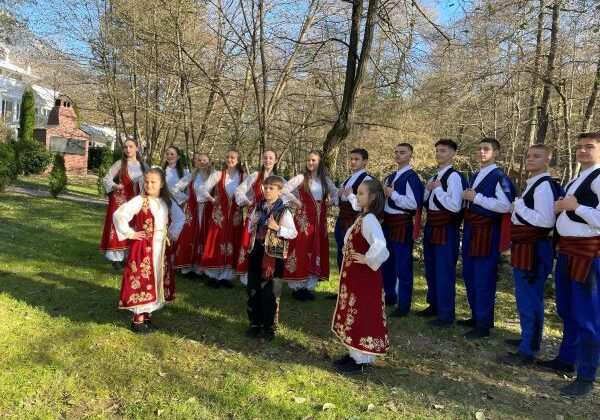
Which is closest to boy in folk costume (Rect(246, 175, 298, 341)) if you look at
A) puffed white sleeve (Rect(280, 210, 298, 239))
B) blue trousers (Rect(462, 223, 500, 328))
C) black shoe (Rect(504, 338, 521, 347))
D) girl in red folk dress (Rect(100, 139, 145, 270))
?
puffed white sleeve (Rect(280, 210, 298, 239))

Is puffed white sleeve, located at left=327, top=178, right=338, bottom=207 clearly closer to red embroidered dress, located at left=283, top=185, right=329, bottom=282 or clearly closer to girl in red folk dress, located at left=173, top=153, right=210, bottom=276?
red embroidered dress, located at left=283, top=185, right=329, bottom=282

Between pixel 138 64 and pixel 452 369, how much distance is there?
37.8 feet

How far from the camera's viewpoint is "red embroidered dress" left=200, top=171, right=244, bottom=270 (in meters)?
6.53

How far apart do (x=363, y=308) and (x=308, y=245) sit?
208 cm

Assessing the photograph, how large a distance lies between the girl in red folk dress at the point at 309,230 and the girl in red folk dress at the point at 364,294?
67.7 inches

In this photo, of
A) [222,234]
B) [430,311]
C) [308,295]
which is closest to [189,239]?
[222,234]

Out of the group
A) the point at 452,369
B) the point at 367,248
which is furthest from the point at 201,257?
the point at 452,369

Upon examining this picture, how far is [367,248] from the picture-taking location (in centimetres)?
416

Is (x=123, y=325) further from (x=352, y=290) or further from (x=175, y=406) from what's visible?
(x=352, y=290)

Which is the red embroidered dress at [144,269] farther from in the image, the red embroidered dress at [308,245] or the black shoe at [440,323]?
the black shoe at [440,323]

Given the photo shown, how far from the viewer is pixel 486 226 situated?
5.06 m

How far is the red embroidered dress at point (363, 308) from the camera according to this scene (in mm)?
4141

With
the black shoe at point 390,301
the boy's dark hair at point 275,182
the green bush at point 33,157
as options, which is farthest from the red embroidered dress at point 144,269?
the green bush at point 33,157

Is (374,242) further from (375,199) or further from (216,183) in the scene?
(216,183)
